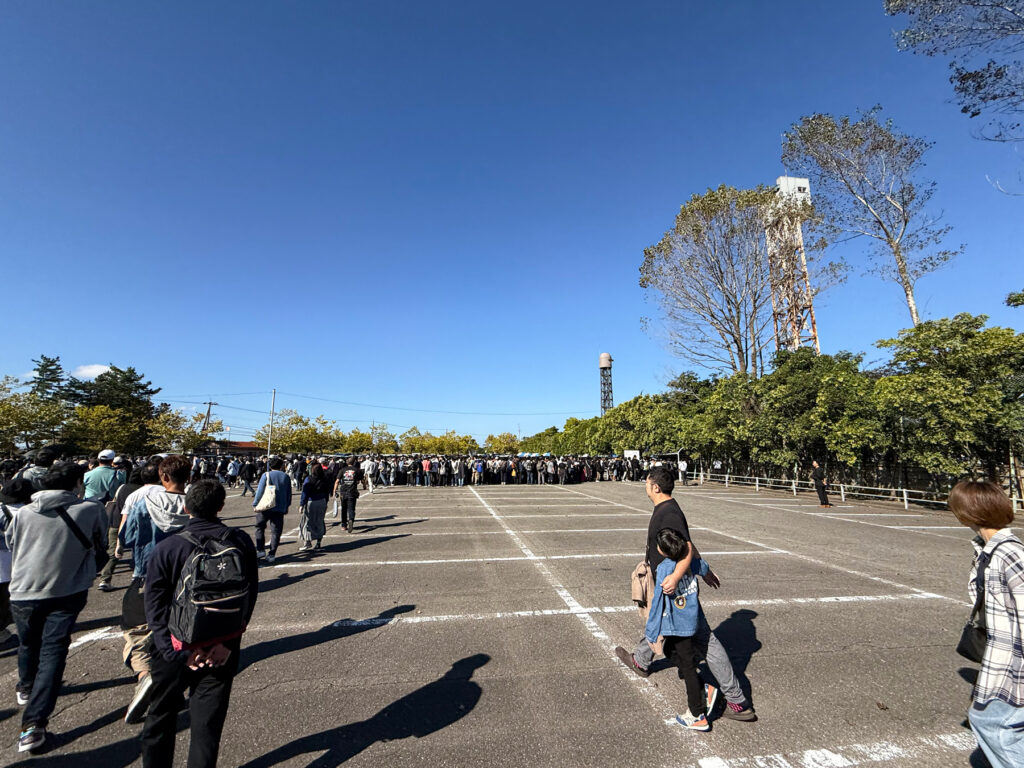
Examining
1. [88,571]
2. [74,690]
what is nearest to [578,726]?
[88,571]

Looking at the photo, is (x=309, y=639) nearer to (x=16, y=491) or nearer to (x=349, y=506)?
(x=16, y=491)

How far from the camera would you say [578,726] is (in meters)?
3.04

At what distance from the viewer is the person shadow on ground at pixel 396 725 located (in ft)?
8.99

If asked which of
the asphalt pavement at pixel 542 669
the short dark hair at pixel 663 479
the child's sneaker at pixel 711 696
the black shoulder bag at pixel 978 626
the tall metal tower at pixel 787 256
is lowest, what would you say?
the asphalt pavement at pixel 542 669

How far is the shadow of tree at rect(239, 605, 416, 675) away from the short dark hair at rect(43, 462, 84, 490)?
1.95m

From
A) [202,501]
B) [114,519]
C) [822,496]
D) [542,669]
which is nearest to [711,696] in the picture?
[542,669]

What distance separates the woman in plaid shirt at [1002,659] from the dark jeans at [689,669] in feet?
4.31

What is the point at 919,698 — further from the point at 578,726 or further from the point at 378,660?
the point at 378,660

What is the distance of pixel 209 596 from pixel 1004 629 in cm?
356

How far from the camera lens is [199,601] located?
6.98 ft

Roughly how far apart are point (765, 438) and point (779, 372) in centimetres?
324

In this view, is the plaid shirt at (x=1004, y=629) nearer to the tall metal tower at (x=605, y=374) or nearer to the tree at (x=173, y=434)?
the tree at (x=173, y=434)

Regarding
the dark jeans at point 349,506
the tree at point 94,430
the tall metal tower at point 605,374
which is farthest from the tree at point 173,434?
the tall metal tower at point 605,374

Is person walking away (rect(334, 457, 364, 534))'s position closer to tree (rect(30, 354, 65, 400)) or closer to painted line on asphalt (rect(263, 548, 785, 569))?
painted line on asphalt (rect(263, 548, 785, 569))
